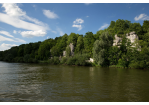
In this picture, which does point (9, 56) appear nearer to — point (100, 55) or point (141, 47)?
point (100, 55)

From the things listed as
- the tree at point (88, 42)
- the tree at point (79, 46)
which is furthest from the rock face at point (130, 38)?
the tree at point (79, 46)

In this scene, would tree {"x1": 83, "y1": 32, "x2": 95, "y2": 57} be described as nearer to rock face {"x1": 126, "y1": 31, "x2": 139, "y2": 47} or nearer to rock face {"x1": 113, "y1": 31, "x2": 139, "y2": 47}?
rock face {"x1": 113, "y1": 31, "x2": 139, "y2": 47}

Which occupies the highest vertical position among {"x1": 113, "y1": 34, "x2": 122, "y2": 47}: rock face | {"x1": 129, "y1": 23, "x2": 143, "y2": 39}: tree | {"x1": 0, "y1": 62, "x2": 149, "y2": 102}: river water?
{"x1": 129, "y1": 23, "x2": 143, "y2": 39}: tree

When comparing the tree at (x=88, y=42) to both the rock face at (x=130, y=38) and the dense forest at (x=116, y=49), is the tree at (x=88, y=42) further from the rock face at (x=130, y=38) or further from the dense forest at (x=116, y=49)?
the rock face at (x=130, y=38)

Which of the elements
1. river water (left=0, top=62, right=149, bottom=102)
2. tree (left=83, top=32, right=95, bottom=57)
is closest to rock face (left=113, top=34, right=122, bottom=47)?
tree (left=83, top=32, right=95, bottom=57)

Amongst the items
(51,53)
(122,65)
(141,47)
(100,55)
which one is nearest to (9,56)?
(51,53)

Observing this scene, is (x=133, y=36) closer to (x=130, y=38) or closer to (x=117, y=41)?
(x=130, y=38)

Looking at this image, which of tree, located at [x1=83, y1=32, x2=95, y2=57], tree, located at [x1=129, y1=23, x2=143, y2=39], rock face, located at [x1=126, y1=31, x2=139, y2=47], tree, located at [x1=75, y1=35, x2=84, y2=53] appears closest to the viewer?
rock face, located at [x1=126, y1=31, x2=139, y2=47]

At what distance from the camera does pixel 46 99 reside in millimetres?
10125

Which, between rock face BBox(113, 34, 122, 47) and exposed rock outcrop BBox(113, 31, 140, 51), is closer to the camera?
exposed rock outcrop BBox(113, 31, 140, 51)

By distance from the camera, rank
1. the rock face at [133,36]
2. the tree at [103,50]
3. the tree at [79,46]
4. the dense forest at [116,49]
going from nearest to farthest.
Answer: the dense forest at [116,49] → the tree at [103,50] → the rock face at [133,36] → the tree at [79,46]

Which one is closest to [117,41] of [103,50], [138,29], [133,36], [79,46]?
[133,36]

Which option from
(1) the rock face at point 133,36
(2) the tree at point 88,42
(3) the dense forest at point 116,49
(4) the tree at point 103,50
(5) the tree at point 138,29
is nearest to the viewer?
(3) the dense forest at point 116,49

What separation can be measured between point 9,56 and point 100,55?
10208 cm
